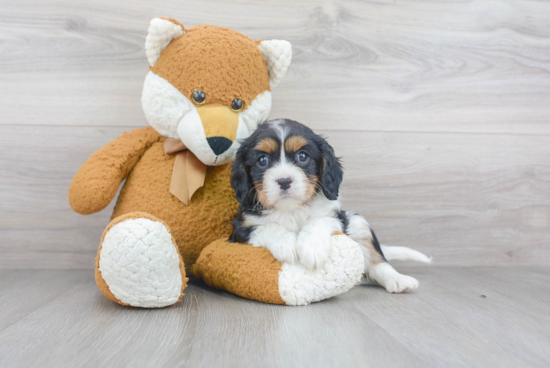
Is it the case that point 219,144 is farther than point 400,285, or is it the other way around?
point 400,285

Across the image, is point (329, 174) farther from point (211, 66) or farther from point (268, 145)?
point (211, 66)

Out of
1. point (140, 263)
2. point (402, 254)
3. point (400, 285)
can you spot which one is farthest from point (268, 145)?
point (402, 254)

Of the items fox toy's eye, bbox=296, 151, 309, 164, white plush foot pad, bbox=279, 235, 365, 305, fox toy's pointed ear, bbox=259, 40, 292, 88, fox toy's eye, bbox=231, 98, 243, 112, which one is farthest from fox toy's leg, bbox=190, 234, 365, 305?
fox toy's pointed ear, bbox=259, 40, 292, 88

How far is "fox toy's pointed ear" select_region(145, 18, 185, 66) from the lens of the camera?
1.47m

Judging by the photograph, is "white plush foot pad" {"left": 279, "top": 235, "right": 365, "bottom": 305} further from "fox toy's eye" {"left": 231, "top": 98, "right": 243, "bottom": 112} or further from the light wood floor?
"fox toy's eye" {"left": 231, "top": 98, "right": 243, "bottom": 112}

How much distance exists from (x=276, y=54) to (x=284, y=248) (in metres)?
0.74

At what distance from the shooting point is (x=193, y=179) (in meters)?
1.57

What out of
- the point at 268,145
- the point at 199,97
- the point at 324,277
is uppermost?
the point at 199,97

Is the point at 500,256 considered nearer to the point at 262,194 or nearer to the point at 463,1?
the point at 463,1

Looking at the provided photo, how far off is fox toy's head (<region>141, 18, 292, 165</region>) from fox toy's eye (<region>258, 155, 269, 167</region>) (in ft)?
0.42

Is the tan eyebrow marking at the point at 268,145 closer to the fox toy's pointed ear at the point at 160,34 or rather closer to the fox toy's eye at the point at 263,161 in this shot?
the fox toy's eye at the point at 263,161

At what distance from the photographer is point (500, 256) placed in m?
2.21

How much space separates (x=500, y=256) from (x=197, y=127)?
172 centimetres

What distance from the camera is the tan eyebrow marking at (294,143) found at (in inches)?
56.1
